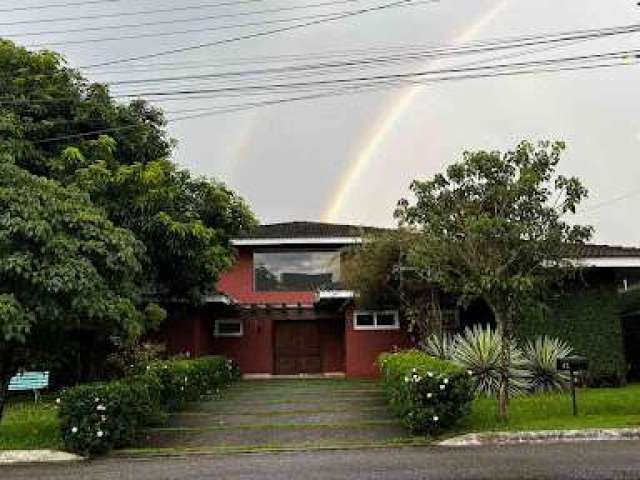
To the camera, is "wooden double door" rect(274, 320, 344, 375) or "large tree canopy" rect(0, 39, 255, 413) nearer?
"large tree canopy" rect(0, 39, 255, 413)

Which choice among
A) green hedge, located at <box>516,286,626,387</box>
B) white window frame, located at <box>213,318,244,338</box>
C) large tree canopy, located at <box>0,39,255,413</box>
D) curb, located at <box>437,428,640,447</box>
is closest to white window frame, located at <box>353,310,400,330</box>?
white window frame, located at <box>213,318,244,338</box>

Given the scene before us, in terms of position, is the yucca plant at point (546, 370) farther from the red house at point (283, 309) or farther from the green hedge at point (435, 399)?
the red house at point (283, 309)

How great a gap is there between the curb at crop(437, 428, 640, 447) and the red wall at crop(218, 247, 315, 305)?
18.7m

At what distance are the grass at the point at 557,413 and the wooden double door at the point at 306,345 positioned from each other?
14769 mm

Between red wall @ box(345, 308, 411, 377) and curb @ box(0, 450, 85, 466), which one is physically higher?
red wall @ box(345, 308, 411, 377)

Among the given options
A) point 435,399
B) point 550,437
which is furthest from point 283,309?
point 550,437

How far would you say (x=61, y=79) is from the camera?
20.9 metres

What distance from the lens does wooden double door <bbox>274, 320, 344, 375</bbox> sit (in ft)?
106

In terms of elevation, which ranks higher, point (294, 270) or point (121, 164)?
point (121, 164)

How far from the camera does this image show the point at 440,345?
2108 centimetres

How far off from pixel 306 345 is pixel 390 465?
2122 centimetres

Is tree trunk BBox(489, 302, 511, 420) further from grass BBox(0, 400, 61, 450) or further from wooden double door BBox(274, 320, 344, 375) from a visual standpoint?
wooden double door BBox(274, 320, 344, 375)

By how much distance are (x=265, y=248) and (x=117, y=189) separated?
13.5 meters

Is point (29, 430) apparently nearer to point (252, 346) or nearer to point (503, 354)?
point (503, 354)
